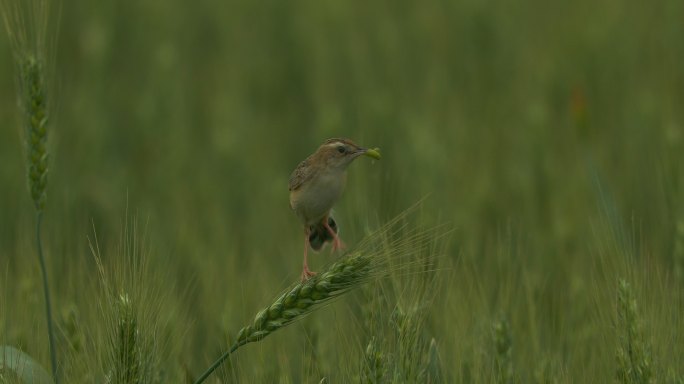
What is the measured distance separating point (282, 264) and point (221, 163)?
5.94 feet

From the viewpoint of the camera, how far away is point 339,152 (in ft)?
14.8

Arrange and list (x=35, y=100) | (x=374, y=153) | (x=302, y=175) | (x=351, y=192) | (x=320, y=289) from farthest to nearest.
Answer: (x=351, y=192) < (x=302, y=175) < (x=374, y=153) < (x=35, y=100) < (x=320, y=289)

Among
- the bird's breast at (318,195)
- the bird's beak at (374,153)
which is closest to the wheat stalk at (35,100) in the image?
the bird's breast at (318,195)

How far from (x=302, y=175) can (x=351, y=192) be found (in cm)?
55

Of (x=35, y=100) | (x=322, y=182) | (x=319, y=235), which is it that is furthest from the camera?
(x=319, y=235)

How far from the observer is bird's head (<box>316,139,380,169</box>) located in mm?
4480

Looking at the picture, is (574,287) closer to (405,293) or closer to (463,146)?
(405,293)

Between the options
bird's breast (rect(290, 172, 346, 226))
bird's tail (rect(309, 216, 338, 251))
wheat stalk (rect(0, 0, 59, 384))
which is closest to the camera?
wheat stalk (rect(0, 0, 59, 384))

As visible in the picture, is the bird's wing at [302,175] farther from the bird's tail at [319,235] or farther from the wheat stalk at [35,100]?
the wheat stalk at [35,100]

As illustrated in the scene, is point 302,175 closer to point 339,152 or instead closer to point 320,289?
point 339,152

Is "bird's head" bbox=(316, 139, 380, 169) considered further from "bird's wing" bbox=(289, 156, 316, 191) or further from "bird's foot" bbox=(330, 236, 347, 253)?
"bird's foot" bbox=(330, 236, 347, 253)

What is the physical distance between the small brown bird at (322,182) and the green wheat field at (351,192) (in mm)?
158

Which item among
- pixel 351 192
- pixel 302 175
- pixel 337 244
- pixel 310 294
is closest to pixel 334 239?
pixel 337 244

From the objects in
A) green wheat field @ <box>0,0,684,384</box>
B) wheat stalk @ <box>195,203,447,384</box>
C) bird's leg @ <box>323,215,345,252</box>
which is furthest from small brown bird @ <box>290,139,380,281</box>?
wheat stalk @ <box>195,203,447,384</box>
